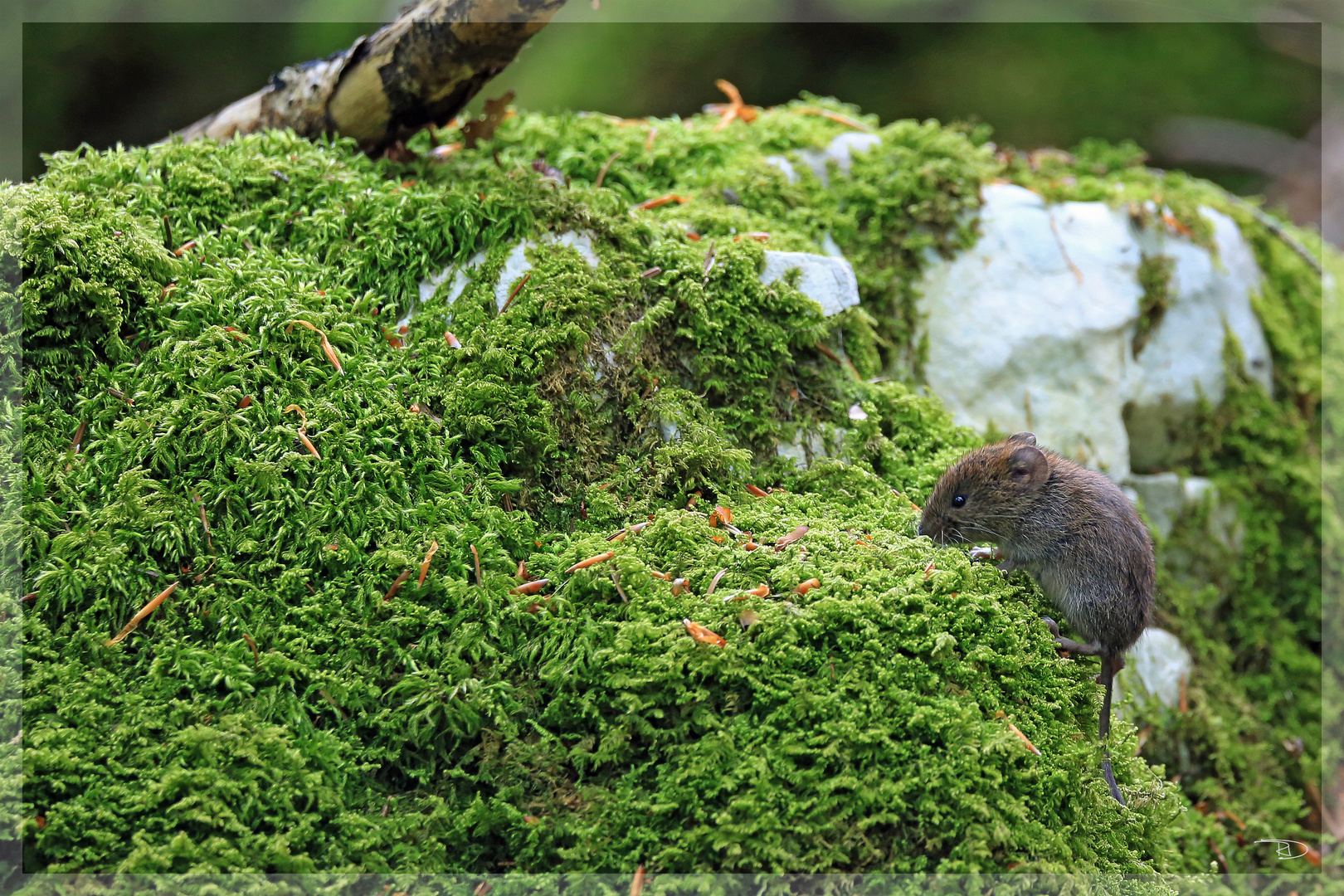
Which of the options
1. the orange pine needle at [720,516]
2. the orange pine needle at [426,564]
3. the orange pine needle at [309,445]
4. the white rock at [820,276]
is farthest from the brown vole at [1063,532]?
the orange pine needle at [309,445]

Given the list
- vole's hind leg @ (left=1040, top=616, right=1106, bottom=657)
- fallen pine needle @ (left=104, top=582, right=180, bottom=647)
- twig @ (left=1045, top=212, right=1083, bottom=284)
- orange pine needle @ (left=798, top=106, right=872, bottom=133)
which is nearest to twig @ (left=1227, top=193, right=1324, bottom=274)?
twig @ (left=1045, top=212, right=1083, bottom=284)

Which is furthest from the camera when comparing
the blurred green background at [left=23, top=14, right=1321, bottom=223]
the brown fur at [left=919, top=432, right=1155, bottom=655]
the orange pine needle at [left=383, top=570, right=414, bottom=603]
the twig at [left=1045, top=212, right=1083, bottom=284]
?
the blurred green background at [left=23, top=14, right=1321, bottom=223]

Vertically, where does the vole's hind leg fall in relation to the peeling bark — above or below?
below

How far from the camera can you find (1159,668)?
395 centimetres

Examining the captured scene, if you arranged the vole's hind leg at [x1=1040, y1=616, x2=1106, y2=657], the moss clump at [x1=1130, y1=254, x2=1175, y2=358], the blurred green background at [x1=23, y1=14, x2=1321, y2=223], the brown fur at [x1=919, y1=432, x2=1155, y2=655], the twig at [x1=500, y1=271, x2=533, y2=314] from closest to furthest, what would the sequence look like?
the vole's hind leg at [x1=1040, y1=616, x2=1106, y2=657], the brown fur at [x1=919, y1=432, x2=1155, y2=655], the twig at [x1=500, y1=271, x2=533, y2=314], the moss clump at [x1=1130, y1=254, x2=1175, y2=358], the blurred green background at [x1=23, y1=14, x2=1321, y2=223]

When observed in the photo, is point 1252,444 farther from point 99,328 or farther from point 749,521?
point 99,328

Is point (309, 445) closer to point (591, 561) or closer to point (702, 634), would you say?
point (591, 561)

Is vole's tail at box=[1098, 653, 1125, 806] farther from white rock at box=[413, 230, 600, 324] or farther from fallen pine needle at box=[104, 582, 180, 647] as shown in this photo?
fallen pine needle at box=[104, 582, 180, 647]

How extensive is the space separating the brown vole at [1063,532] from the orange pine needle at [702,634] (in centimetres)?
101

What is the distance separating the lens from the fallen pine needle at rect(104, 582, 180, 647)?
2318mm

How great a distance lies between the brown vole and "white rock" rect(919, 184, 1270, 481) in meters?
0.94

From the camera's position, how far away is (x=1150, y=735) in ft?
12.4

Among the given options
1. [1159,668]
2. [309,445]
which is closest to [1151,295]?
[1159,668]
